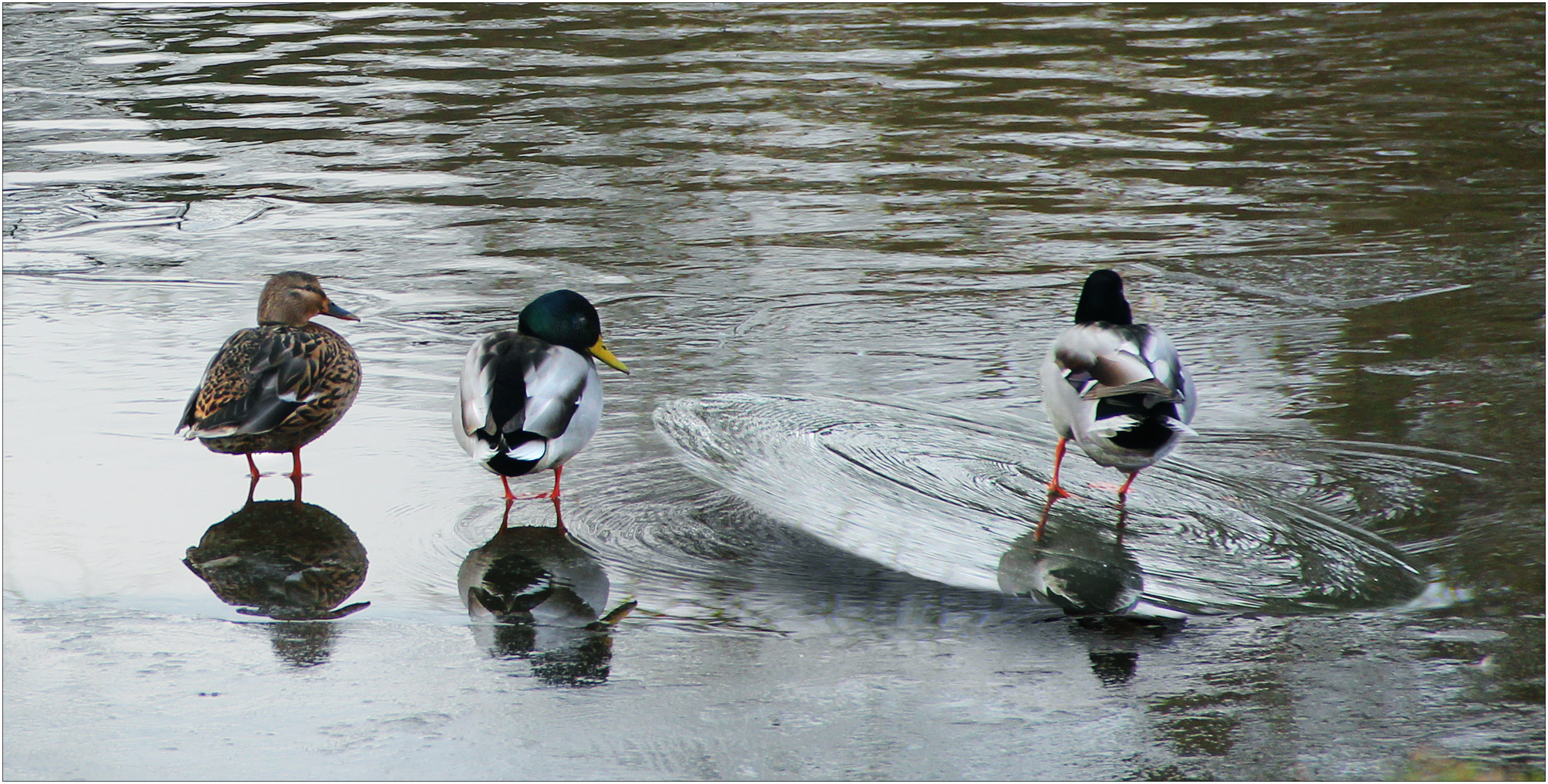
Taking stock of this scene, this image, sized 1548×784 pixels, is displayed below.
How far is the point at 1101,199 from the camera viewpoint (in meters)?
8.93

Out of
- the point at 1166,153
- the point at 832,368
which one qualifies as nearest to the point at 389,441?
the point at 832,368

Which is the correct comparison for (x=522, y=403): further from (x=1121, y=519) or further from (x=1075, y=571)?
(x=1121, y=519)

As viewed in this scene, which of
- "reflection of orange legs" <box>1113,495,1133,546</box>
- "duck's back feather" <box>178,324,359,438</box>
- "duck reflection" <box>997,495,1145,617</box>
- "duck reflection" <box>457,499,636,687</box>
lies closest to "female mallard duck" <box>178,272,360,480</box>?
"duck's back feather" <box>178,324,359,438</box>

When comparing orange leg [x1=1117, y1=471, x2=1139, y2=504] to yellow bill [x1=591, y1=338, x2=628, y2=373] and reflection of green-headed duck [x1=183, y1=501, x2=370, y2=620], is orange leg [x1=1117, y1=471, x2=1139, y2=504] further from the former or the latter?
reflection of green-headed duck [x1=183, y1=501, x2=370, y2=620]

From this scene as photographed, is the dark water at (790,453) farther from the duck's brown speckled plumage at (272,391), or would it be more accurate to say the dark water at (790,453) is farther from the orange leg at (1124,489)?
the duck's brown speckled plumage at (272,391)

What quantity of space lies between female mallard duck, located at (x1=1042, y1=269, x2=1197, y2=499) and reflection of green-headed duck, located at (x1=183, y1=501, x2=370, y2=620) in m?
2.16

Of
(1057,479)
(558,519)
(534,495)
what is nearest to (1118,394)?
(1057,479)

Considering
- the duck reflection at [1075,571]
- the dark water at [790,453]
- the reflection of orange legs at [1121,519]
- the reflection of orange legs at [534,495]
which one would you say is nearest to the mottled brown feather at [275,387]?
the dark water at [790,453]

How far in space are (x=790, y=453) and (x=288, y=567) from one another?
5.45ft

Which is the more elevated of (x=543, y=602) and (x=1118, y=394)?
(x=1118, y=394)

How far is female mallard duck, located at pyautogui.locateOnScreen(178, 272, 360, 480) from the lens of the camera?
4559 millimetres

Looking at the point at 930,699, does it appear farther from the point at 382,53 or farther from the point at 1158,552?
the point at 382,53

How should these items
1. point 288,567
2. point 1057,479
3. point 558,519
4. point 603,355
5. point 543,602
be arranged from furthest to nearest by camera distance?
1. point 603,355
2. point 1057,479
3. point 558,519
4. point 288,567
5. point 543,602

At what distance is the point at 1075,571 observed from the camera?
4145 mm
